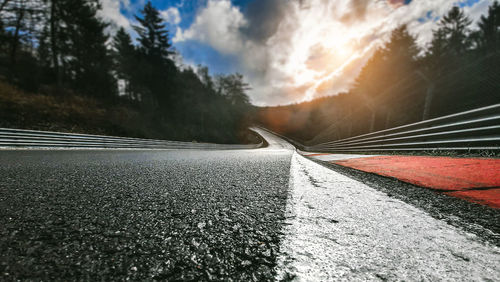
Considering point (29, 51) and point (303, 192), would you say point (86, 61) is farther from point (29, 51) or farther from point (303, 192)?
point (303, 192)

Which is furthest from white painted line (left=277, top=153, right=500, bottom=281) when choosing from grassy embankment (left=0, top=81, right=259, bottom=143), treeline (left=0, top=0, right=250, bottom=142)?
treeline (left=0, top=0, right=250, bottom=142)

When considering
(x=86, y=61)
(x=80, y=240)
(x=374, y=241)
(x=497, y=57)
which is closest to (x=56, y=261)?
(x=80, y=240)

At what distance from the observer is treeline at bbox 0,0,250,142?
59.5 feet

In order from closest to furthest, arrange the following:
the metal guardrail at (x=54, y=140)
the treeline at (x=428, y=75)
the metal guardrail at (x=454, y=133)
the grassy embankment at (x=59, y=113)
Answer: the metal guardrail at (x=454, y=133) → the metal guardrail at (x=54, y=140) → the grassy embankment at (x=59, y=113) → the treeline at (x=428, y=75)

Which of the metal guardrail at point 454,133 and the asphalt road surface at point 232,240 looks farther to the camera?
the metal guardrail at point 454,133

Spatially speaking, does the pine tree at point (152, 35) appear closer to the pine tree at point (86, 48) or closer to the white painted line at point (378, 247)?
the pine tree at point (86, 48)

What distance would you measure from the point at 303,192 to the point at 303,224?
0.62 metres

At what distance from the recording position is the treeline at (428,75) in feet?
55.8

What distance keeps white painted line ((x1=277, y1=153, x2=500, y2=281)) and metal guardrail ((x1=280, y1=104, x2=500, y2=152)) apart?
407cm

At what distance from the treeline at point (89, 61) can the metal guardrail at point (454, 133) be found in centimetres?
2666

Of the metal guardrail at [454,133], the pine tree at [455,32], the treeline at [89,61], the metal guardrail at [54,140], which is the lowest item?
the metal guardrail at [54,140]

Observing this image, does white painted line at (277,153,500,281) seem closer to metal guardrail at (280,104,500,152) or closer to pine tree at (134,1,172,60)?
metal guardrail at (280,104,500,152)

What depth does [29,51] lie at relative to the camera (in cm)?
2272

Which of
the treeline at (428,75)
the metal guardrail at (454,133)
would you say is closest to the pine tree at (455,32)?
the treeline at (428,75)
